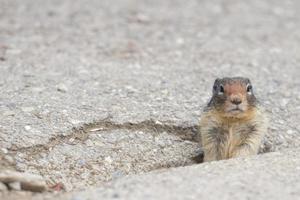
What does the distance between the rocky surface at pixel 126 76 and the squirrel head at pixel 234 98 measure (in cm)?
42

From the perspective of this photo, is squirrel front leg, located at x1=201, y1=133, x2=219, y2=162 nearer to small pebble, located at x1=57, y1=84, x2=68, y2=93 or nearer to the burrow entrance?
the burrow entrance

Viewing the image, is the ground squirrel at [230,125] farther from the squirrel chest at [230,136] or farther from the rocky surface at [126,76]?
the rocky surface at [126,76]

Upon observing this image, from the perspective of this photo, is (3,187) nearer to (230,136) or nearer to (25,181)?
(25,181)

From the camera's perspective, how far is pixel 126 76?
6.79 meters

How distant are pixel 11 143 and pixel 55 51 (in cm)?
246

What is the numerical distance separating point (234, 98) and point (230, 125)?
276 mm

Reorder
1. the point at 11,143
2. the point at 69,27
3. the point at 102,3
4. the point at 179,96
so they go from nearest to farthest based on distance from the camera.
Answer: the point at 11,143
the point at 179,96
the point at 69,27
the point at 102,3

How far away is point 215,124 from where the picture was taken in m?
5.53

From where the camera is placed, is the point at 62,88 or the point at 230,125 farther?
the point at 62,88

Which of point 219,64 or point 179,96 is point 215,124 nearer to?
point 179,96

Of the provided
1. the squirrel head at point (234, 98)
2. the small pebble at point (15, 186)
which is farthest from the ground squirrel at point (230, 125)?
the small pebble at point (15, 186)

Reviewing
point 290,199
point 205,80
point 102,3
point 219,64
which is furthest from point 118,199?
point 102,3

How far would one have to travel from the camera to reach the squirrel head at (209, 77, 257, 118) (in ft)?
17.6

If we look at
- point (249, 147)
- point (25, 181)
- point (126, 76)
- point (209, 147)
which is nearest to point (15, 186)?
point (25, 181)
